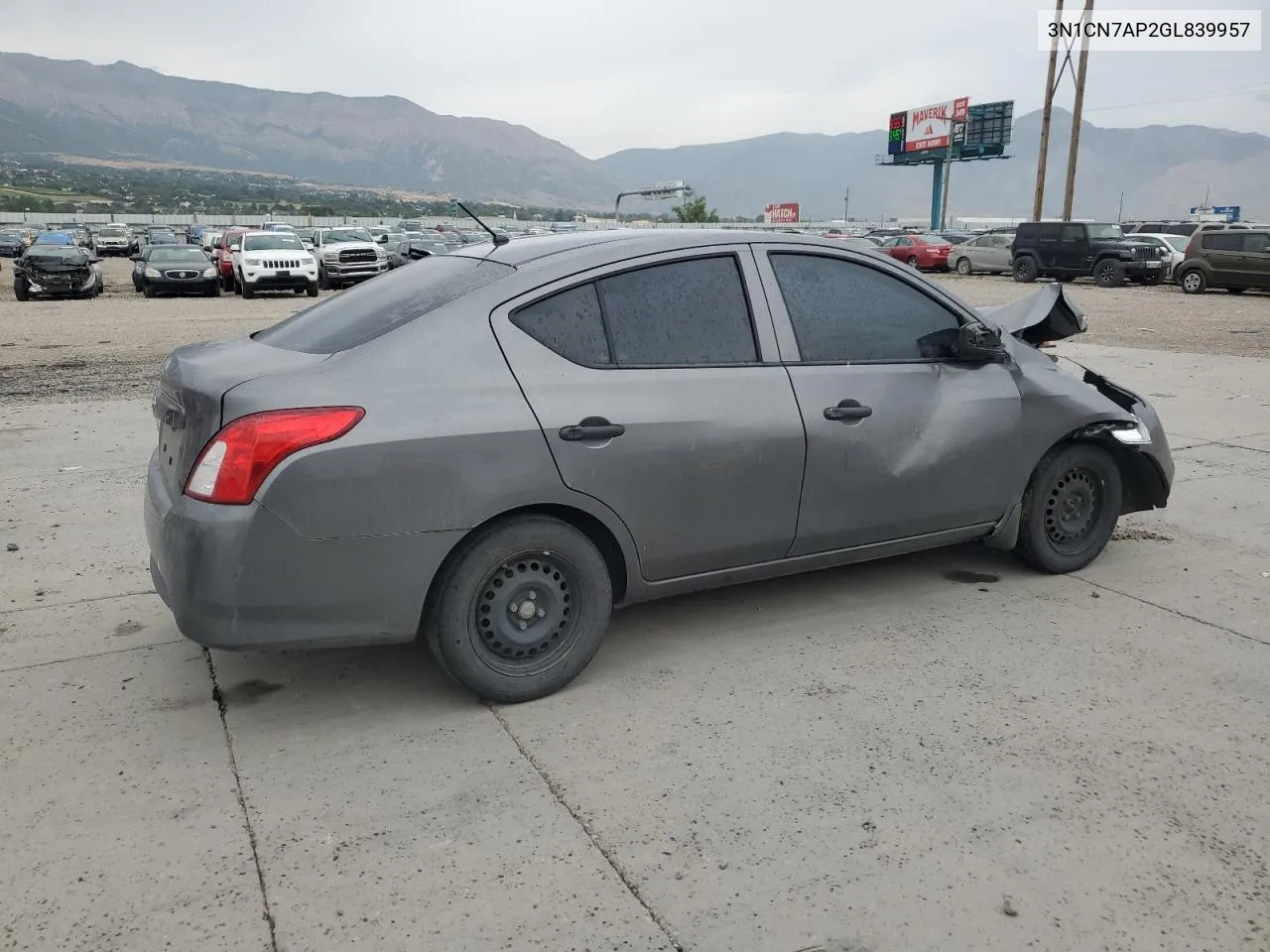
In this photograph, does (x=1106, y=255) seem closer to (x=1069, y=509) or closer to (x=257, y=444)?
(x=1069, y=509)

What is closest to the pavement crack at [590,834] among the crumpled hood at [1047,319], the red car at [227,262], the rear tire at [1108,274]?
the crumpled hood at [1047,319]

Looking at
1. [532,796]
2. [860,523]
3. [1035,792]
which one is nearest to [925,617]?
[860,523]

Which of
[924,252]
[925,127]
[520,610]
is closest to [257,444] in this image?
[520,610]

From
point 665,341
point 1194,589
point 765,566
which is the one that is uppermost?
point 665,341

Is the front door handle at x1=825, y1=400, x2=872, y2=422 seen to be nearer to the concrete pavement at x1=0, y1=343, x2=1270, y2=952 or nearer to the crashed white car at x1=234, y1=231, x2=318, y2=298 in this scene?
the concrete pavement at x1=0, y1=343, x2=1270, y2=952

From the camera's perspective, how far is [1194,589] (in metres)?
4.79

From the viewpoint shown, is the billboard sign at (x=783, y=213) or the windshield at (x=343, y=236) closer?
the windshield at (x=343, y=236)

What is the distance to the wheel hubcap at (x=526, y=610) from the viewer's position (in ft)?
11.5

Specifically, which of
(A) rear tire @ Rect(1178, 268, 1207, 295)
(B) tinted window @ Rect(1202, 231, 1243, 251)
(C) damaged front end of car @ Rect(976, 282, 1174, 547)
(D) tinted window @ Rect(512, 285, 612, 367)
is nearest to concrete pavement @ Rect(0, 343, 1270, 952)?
(C) damaged front end of car @ Rect(976, 282, 1174, 547)

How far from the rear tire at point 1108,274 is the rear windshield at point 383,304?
90.6ft

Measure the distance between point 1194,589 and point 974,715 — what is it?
6.38 ft

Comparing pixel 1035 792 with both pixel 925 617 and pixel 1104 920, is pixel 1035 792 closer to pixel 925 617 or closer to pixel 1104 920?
pixel 1104 920

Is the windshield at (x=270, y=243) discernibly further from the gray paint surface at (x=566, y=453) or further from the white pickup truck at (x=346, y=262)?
the gray paint surface at (x=566, y=453)

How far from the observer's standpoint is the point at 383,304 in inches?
150
